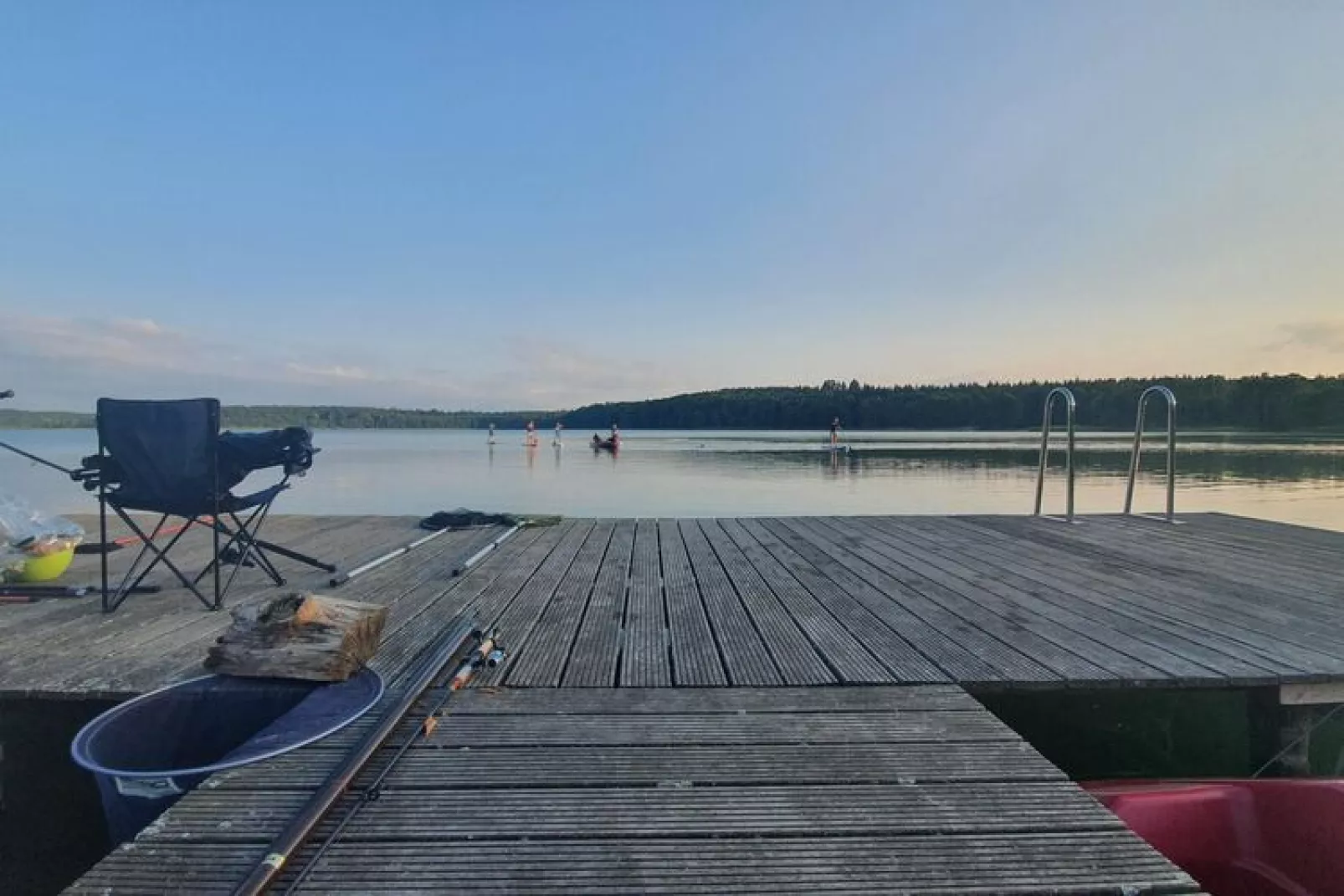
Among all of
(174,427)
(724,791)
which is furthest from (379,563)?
(724,791)

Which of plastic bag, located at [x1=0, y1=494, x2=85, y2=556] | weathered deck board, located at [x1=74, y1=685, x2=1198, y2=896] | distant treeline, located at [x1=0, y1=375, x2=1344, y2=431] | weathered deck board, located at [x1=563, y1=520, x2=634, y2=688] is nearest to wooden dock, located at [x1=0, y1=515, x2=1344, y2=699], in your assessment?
weathered deck board, located at [x1=563, y1=520, x2=634, y2=688]

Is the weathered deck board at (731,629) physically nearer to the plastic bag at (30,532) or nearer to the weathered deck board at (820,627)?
the weathered deck board at (820,627)

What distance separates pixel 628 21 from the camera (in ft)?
31.8

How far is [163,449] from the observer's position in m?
3.05

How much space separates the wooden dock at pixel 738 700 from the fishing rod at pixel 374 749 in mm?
49

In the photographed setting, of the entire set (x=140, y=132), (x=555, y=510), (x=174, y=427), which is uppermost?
(x=140, y=132)

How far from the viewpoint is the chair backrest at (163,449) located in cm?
300

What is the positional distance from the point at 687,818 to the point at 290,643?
1.33m

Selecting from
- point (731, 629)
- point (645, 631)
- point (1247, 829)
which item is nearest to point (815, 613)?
point (731, 629)

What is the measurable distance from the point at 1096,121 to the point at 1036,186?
73.9 inches

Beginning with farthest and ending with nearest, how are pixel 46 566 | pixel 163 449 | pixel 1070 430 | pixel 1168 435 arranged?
1. pixel 1070 430
2. pixel 1168 435
3. pixel 46 566
4. pixel 163 449

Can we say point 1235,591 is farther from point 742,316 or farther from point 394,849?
point 742,316

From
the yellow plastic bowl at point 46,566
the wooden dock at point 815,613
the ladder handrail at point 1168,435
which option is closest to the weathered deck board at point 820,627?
the wooden dock at point 815,613

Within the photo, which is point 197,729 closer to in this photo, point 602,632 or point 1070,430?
point 602,632
